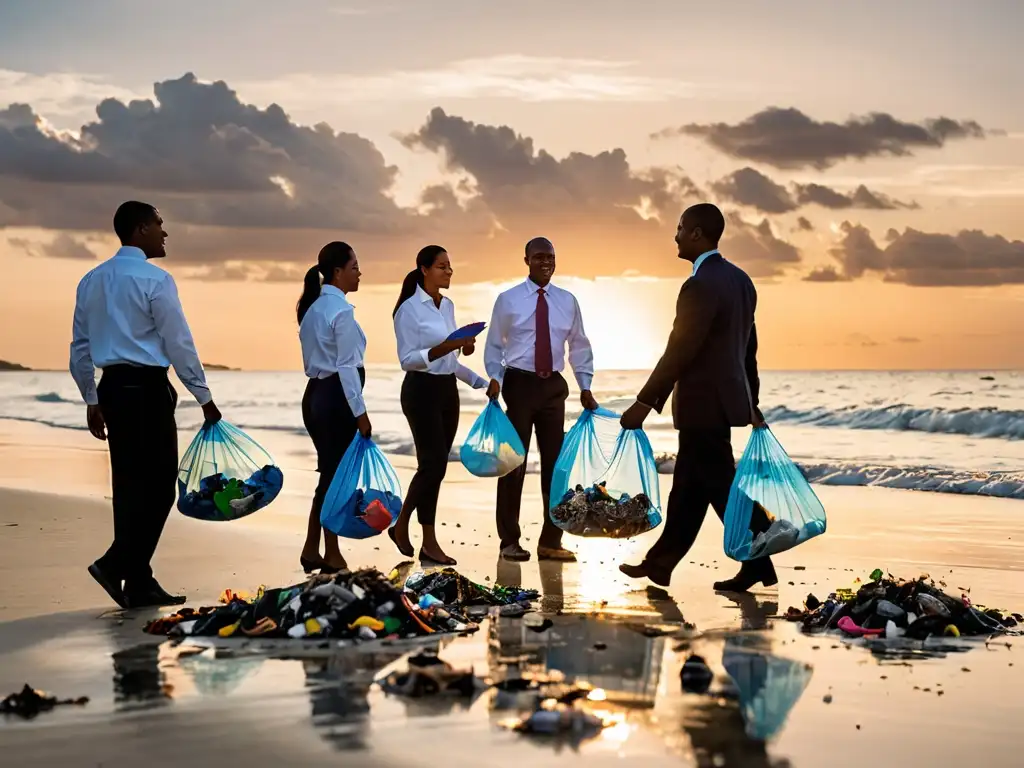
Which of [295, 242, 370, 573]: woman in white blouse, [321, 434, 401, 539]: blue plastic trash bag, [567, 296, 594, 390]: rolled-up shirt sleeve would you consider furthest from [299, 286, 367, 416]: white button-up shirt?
[567, 296, 594, 390]: rolled-up shirt sleeve

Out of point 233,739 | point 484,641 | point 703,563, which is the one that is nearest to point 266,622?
point 484,641

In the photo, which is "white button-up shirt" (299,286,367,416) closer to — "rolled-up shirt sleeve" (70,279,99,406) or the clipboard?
the clipboard

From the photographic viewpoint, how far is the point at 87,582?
8242 millimetres

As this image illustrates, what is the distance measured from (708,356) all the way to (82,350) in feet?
11.6

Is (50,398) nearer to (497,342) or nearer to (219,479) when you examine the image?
(497,342)

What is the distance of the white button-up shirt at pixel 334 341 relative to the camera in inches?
338

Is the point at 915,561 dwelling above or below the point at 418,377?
below

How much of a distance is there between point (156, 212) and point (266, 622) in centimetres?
254

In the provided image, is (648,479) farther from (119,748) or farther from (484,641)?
(119,748)

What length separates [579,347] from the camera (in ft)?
31.9

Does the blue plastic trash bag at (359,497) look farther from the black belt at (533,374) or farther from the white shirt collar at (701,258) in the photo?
the white shirt collar at (701,258)

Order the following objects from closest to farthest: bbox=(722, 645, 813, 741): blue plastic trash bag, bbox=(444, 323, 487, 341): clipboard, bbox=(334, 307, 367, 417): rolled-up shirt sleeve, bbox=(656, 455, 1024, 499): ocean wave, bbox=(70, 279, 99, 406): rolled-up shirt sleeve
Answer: bbox=(722, 645, 813, 741): blue plastic trash bag → bbox=(70, 279, 99, 406): rolled-up shirt sleeve → bbox=(334, 307, 367, 417): rolled-up shirt sleeve → bbox=(444, 323, 487, 341): clipboard → bbox=(656, 455, 1024, 499): ocean wave

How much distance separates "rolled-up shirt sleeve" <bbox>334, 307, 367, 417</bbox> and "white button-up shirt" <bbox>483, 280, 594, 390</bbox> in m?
1.22

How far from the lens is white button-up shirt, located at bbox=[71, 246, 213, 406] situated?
732 centimetres
